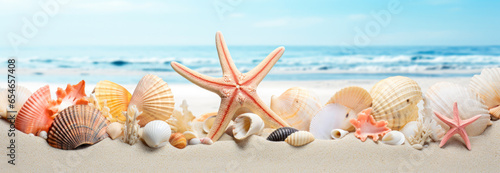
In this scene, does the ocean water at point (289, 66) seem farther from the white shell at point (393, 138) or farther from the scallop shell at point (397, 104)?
the white shell at point (393, 138)

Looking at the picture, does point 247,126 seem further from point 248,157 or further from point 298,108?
point 298,108

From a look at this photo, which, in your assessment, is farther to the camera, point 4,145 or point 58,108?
point 58,108

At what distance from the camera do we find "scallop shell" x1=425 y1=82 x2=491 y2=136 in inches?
106

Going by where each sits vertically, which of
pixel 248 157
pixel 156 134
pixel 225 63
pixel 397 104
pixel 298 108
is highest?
pixel 225 63

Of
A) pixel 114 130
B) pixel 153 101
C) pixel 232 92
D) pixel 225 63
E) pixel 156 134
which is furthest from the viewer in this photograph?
pixel 225 63

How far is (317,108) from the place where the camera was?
116 inches

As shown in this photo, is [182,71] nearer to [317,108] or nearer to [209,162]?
[209,162]

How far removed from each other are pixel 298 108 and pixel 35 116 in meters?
1.69

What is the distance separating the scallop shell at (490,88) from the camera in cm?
286

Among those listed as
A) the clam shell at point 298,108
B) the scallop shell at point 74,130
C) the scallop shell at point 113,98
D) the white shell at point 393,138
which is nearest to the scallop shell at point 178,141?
the scallop shell at point 74,130

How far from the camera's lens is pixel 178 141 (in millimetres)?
2488

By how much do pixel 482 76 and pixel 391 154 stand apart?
1002mm

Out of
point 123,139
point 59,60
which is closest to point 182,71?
point 123,139

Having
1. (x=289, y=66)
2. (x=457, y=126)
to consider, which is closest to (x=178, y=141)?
(x=457, y=126)
